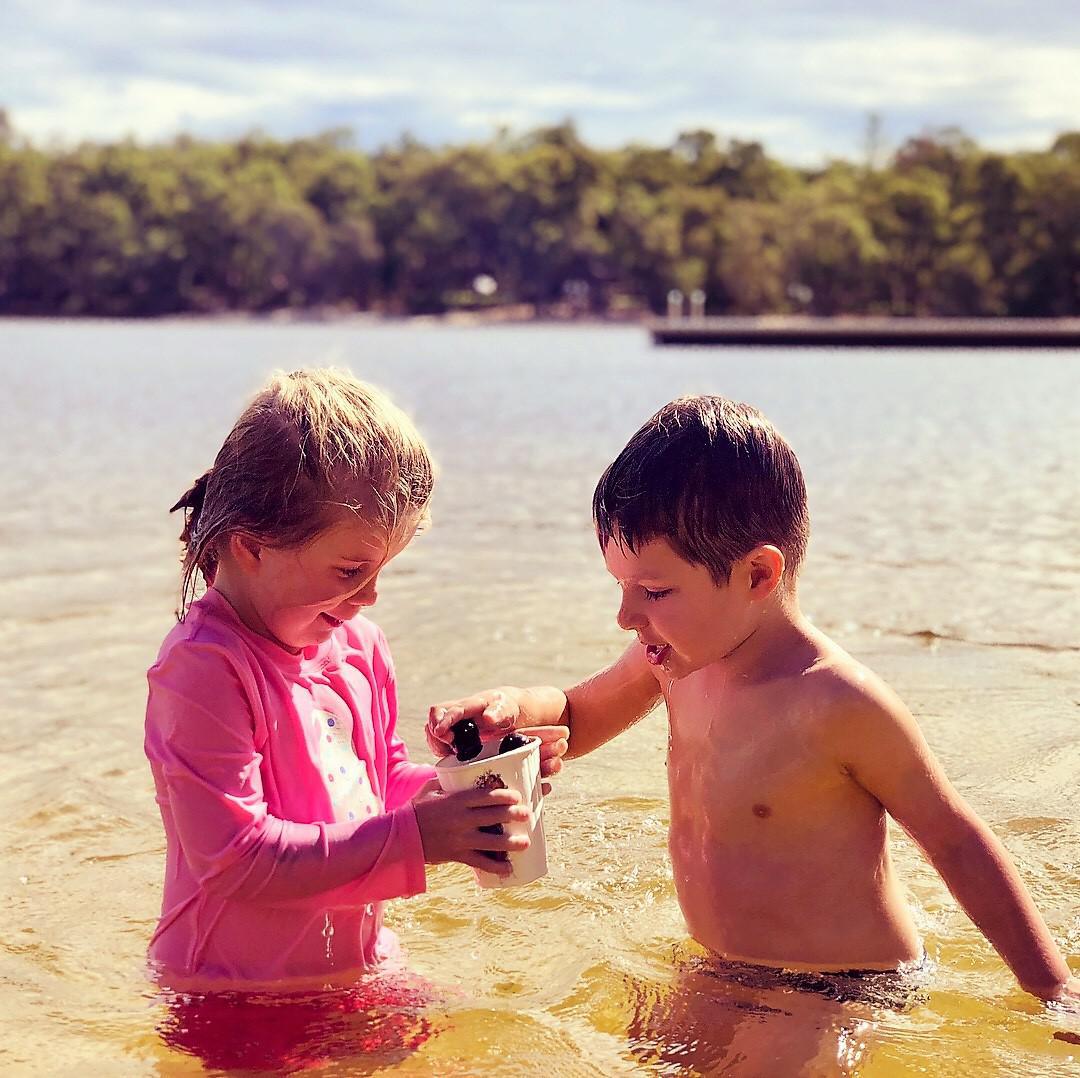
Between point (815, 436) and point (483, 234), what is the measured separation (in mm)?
83549

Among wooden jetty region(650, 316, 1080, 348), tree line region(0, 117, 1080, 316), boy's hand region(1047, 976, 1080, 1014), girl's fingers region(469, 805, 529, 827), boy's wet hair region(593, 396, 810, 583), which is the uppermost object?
tree line region(0, 117, 1080, 316)

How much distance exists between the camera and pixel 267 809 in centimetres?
258

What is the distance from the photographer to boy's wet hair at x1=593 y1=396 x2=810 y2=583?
8.63 feet

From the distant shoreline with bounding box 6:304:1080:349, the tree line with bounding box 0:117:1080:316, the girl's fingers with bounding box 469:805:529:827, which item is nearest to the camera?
the girl's fingers with bounding box 469:805:529:827

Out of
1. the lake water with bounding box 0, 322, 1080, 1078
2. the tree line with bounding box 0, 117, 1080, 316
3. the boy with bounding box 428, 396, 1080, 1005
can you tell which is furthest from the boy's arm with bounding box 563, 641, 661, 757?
the tree line with bounding box 0, 117, 1080, 316

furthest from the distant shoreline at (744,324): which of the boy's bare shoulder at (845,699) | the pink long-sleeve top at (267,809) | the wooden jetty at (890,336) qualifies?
the pink long-sleeve top at (267,809)

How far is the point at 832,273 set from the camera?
235 ft

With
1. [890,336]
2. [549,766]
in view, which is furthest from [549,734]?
[890,336]

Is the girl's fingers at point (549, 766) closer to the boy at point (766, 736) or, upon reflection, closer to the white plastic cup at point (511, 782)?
the boy at point (766, 736)

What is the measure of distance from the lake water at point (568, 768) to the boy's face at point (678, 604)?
27.2 inches

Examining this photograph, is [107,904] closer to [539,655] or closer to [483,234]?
[539,655]

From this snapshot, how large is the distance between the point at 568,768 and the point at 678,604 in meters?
2.20

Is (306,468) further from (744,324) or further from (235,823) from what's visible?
(744,324)

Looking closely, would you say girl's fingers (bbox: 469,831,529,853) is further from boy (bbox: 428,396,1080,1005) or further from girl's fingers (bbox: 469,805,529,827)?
boy (bbox: 428,396,1080,1005)
